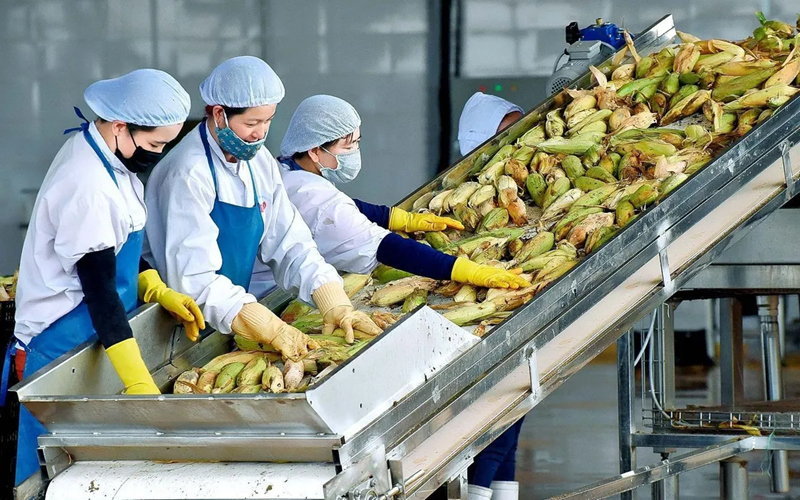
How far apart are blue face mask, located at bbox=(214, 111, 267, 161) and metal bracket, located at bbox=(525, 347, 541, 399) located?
2.95ft

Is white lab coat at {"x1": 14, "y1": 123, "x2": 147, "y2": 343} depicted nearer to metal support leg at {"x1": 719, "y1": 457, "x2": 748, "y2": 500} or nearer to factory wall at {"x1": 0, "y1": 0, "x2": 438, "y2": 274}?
metal support leg at {"x1": 719, "y1": 457, "x2": 748, "y2": 500}

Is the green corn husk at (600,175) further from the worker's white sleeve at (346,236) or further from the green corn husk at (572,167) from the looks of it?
the worker's white sleeve at (346,236)

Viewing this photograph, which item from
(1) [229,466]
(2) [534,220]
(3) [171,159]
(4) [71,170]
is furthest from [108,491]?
(2) [534,220]

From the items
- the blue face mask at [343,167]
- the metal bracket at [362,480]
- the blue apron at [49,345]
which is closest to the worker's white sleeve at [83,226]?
the blue apron at [49,345]

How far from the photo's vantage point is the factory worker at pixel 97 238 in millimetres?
2494

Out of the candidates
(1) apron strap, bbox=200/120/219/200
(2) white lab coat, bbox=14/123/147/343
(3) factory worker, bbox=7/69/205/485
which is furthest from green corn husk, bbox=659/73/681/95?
(2) white lab coat, bbox=14/123/147/343

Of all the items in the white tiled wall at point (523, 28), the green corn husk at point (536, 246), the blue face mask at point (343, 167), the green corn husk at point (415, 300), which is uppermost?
the white tiled wall at point (523, 28)

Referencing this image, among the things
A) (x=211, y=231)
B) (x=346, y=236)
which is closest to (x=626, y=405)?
(x=346, y=236)

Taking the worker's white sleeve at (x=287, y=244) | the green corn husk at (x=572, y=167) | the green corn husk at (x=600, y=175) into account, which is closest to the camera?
the worker's white sleeve at (x=287, y=244)

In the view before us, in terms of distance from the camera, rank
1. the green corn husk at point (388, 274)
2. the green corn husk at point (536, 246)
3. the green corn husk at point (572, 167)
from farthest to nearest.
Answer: the green corn husk at point (572, 167)
the green corn husk at point (388, 274)
the green corn husk at point (536, 246)

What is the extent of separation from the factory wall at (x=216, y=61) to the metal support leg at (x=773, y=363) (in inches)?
127

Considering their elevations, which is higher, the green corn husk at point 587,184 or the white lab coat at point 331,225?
the green corn husk at point 587,184

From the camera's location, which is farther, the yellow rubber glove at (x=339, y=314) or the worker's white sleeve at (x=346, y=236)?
→ the worker's white sleeve at (x=346, y=236)

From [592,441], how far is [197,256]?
4.61m
